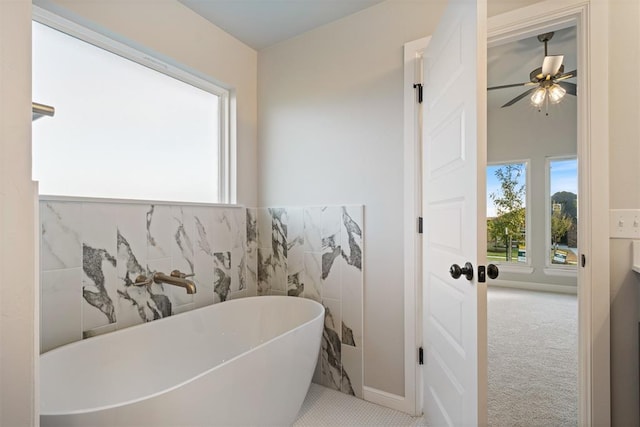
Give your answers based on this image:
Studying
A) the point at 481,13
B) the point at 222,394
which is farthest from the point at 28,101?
the point at 481,13

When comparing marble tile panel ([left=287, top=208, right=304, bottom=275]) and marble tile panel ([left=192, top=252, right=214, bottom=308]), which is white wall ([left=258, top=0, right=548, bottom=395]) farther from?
marble tile panel ([left=192, top=252, right=214, bottom=308])

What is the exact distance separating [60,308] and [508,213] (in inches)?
226

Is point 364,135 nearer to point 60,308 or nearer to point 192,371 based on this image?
point 192,371

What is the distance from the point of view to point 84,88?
5.46 ft

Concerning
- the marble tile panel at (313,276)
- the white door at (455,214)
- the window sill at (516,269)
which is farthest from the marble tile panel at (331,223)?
the window sill at (516,269)

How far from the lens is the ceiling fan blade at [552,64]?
2.59 m

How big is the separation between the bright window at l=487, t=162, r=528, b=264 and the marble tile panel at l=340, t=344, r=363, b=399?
4.06 meters

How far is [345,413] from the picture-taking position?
185 centimetres

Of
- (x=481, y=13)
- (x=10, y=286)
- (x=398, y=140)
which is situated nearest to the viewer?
(x=10, y=286)

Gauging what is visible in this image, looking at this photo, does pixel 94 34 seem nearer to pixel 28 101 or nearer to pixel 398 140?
pixel 28 101

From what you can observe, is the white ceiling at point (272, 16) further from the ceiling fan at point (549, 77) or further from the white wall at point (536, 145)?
the white wall at point (536, 145)

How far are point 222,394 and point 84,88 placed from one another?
1.69 meters

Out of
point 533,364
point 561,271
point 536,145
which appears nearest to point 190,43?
point 533,364

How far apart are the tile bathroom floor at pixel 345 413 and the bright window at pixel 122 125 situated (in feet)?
5.11
